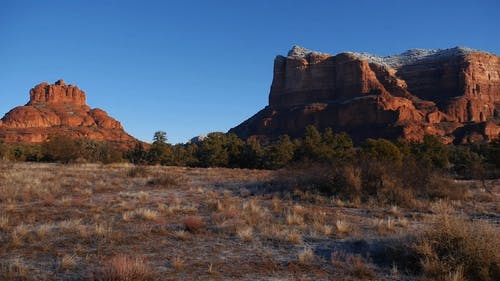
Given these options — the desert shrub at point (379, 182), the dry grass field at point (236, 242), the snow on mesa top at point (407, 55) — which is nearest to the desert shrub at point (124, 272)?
the dry grass field at point (236, 242)

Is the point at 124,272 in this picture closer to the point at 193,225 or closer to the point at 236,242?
the point at 236,242

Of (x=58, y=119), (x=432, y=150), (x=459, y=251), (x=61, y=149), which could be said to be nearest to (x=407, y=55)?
(x=58, y=119)

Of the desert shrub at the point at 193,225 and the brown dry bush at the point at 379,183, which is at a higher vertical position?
the brown dry bush at the point at 379,183

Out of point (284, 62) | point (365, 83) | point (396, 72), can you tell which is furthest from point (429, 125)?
point (284, 62)

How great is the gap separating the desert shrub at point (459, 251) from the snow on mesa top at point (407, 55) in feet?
528

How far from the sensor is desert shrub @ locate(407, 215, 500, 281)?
5930mm

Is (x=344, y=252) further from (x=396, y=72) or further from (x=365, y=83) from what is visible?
(x=396, y=72)

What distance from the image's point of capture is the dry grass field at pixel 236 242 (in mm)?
6055

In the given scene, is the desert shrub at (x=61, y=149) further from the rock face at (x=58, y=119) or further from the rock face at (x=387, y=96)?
the rock face at (x=387, y=96)

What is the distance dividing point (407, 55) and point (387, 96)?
174 feet

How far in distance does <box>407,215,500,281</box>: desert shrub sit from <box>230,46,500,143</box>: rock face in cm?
10136

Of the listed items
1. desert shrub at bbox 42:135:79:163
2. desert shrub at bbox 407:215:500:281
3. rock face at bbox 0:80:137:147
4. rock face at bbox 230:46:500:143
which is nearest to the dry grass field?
desert shrub at bbox 407:215:500:281

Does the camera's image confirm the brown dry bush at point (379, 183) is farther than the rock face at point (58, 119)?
No

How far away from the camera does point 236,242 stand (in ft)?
26.4
